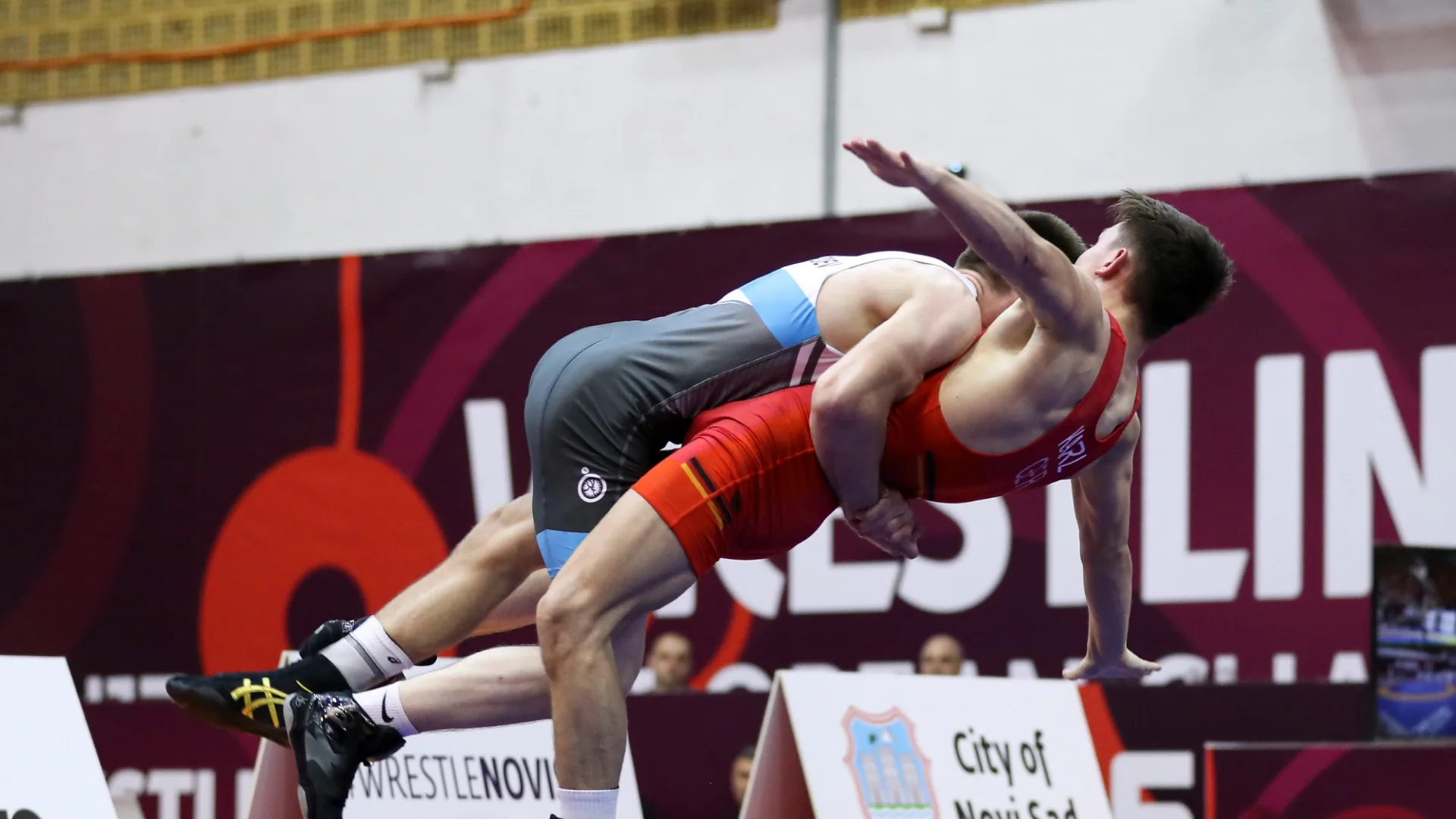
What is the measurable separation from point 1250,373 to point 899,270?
2844mm

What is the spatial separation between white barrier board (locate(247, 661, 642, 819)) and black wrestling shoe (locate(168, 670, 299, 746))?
46 cm

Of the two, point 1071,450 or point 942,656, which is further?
point 942,656

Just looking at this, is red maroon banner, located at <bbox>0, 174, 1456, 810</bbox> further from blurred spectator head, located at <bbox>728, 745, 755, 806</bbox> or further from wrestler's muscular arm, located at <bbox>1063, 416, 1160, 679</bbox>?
wrestler's muscular arm, located at <bbox>1063, 416, 1160, 679</bbox>

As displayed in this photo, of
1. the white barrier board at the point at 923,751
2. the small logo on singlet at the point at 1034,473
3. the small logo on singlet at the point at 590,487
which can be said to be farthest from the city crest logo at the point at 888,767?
the small logo on singlet at the point at 590,487

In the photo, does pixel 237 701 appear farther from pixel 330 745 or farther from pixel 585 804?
pixel 585 804

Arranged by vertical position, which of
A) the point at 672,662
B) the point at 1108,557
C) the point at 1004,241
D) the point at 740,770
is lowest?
the point at 672,662

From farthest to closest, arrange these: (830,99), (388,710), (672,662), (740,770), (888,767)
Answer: (830,99) → (672,662) → (740,770) → (888,767) → (388,710)

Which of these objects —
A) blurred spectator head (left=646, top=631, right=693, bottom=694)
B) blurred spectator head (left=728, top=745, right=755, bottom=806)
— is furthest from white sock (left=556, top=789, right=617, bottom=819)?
blurred spectator head (left=646, top=631, right=693, bottom=694)

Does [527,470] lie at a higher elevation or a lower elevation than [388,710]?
lower

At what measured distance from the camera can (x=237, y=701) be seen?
122 inches

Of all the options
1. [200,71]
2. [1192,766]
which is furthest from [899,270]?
[200,71]

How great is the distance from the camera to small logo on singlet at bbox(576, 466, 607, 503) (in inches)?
117

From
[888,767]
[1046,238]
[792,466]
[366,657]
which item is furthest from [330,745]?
[1046,238]

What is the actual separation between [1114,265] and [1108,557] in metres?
0.64
